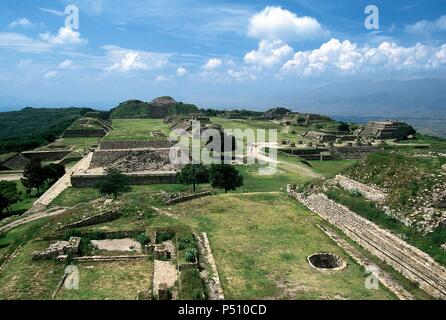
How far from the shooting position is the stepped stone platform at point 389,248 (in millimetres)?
12321

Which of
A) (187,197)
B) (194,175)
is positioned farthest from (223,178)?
(187,197)

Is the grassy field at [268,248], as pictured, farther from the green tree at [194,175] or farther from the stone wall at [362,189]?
the green tree at [194,175]

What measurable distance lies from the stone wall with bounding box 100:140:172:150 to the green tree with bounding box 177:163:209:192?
11.8 meters

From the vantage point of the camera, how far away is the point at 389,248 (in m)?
14.7

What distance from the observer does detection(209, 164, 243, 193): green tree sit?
28708 millimetres

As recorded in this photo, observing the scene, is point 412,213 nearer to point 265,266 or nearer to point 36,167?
point 265,266

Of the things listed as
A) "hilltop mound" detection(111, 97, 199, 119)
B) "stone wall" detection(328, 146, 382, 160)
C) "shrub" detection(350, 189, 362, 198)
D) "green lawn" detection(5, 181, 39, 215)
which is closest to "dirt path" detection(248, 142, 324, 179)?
"stone wall" detection(328, 146, 382, 160)

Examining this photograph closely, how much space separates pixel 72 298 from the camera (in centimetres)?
1239

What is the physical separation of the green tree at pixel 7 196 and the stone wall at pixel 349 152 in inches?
1519

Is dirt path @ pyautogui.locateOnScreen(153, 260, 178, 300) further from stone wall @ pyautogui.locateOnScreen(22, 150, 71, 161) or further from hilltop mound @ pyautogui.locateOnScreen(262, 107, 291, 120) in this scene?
hilltop mound @ pyautogui.locateOnScreen(262, 107, 291, 120)

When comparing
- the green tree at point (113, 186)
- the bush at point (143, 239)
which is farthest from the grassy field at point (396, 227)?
the green tree at point (113, 186)
